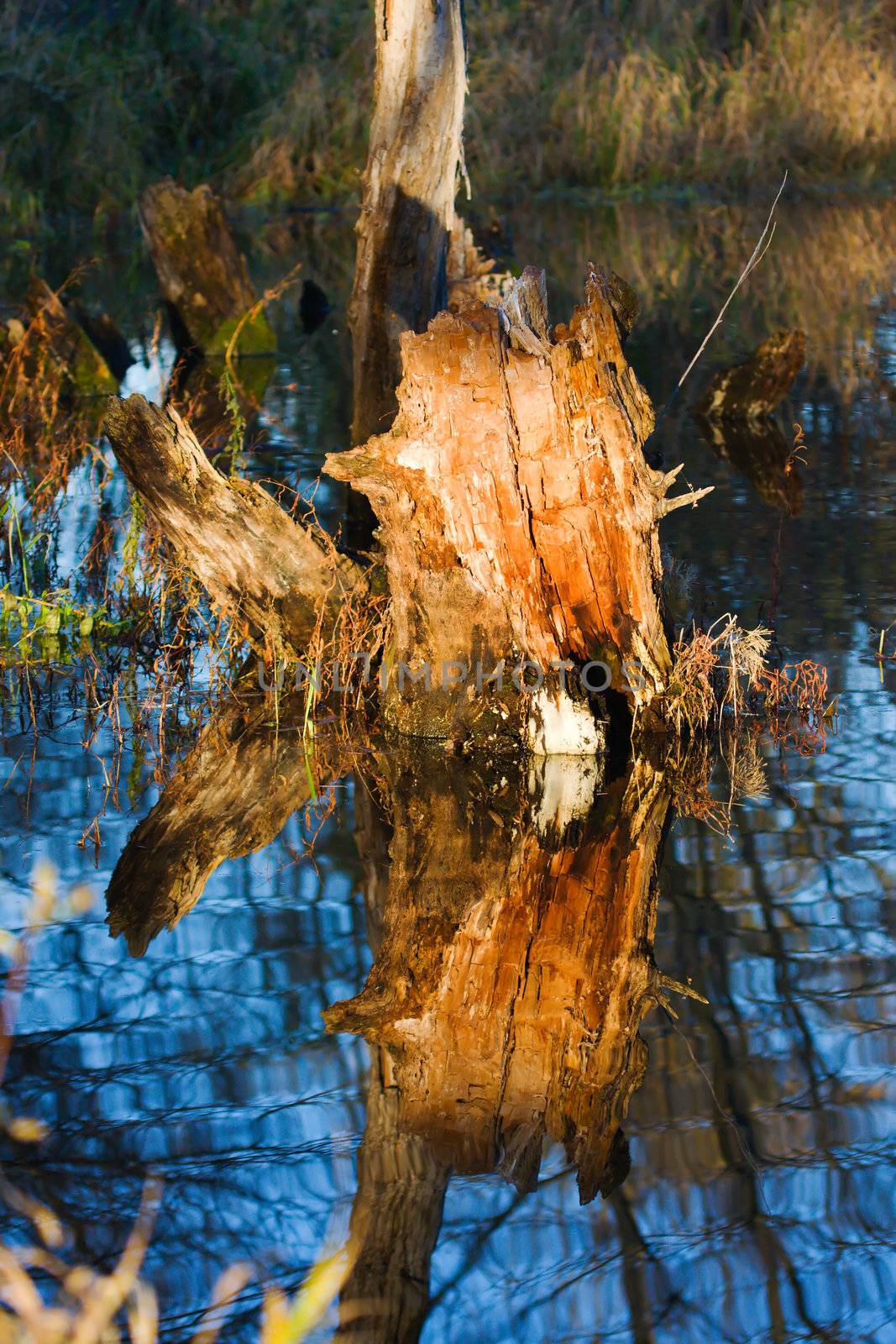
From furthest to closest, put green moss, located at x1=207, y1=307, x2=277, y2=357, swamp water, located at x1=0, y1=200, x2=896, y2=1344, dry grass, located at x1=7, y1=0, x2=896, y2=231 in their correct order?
dry grass, located at x1=7, y1=0, x2=896, y2=231 < green moss, located at x1=207, y1=307, x2=277, y2=357 < swamp water, located at x1=0, y1=200, x2=896, y2=1344

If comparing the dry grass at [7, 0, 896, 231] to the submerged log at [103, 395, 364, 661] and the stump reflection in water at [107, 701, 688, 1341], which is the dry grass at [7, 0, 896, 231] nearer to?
the submerged log at [103, 395, 364, 661]

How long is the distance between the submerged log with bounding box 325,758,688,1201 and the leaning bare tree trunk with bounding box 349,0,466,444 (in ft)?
9.33

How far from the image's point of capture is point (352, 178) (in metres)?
23.4

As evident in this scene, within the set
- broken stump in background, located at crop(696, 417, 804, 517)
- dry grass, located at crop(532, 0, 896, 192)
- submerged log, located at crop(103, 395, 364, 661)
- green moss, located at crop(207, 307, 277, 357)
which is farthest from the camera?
dry grass, located at crop(532, 0, 896, 192)

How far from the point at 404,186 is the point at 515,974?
4654 mm

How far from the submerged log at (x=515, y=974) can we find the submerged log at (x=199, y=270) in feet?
29.0

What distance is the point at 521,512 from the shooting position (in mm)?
5223

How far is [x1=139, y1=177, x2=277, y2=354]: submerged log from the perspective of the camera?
13.2 m

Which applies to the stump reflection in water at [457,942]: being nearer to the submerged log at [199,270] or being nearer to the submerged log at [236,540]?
the submerged log at [236,540]

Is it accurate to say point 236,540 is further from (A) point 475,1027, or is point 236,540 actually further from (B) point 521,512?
(A) point 475,1027

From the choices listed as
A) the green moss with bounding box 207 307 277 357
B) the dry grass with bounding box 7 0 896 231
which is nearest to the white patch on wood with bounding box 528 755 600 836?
the green moss with bounding box 207 307 277 357

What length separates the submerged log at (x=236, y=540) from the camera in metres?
5.70

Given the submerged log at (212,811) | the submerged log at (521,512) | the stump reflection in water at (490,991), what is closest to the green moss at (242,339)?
the submerged log at (212,811)

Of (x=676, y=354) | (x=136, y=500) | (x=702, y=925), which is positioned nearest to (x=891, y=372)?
(x=676, y=354)
